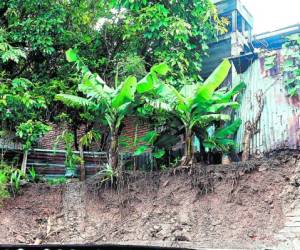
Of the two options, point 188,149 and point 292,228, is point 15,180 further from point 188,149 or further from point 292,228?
point 292,228

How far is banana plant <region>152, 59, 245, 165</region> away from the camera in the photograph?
25.2 ft

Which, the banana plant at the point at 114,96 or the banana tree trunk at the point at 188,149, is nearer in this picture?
the banana plant at the point at 114,96

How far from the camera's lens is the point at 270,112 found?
8188mm

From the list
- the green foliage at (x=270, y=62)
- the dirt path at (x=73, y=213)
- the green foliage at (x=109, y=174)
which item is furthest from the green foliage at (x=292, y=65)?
the dirt path at (x=73, y=213)

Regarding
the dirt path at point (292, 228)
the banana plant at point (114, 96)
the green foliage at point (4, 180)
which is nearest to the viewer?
the dirt path at point (292, 228)

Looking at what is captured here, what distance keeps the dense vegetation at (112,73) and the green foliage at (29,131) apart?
0.07 ft

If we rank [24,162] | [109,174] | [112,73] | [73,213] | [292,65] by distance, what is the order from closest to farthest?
[292,65] → [109,174] → [73,213] → [24,162] → [112,73]

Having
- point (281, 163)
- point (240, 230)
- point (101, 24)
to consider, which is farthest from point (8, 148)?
point (281, 163)

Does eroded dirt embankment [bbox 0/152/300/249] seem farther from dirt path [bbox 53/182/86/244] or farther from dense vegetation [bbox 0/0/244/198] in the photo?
dense vegetation [bbox 0/0/244/198]

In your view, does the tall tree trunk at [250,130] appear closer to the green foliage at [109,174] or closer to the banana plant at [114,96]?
the banana plant at [114,96]

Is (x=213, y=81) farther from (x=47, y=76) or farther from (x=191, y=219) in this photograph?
(x=47, y=76)

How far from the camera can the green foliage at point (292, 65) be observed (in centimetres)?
780

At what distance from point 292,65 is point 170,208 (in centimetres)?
392

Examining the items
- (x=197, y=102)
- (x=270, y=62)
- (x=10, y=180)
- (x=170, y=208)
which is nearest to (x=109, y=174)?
(x=170, y=208)
